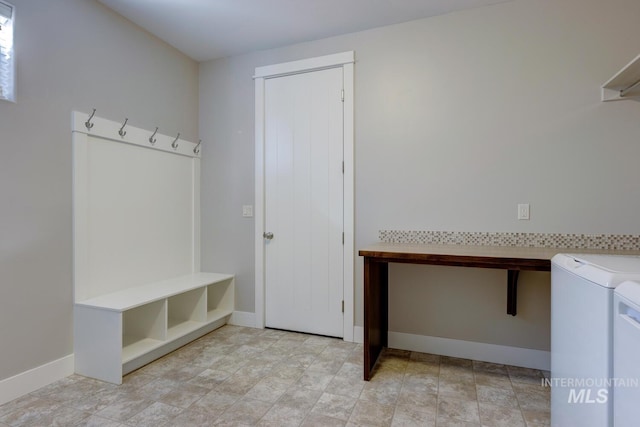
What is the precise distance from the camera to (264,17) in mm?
2539

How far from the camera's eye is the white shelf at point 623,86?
1.89 m

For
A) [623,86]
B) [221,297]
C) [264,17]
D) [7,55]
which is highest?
[264,17]

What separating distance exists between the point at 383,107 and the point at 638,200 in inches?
71.3

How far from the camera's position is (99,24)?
240 centimetres

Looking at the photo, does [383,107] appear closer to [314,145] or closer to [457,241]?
[314,145]

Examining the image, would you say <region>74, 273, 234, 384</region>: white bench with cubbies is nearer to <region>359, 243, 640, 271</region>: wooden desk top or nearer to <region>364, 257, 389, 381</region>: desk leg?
<region>364, 257, 389, 381</region>: desk leg

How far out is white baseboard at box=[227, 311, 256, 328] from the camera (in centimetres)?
313

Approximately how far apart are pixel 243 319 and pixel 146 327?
0.90 m

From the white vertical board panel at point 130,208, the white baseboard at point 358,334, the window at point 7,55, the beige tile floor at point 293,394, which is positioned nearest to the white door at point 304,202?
the white baseboard at point 358,334

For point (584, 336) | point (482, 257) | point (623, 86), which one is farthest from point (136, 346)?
point (623, 86)

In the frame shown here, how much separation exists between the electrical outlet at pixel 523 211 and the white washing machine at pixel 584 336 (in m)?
0.87

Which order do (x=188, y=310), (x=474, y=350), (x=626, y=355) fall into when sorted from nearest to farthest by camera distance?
(x=626, y=355) < (x=474, y=350) < (x=188, y=310)

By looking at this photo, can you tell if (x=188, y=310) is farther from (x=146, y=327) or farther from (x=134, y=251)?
(x=134, y=251)

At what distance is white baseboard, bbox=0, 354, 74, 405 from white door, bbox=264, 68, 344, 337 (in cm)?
152
